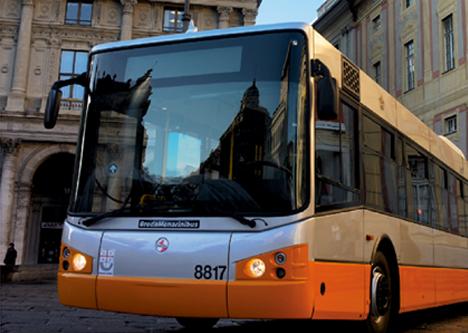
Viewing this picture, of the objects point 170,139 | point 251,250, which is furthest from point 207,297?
point 170,139

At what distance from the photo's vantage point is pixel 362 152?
6.03 meters

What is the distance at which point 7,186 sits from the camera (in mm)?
27406

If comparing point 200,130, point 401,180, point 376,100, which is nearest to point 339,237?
point 200,130

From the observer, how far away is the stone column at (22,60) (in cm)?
2803

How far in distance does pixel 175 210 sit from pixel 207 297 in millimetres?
759

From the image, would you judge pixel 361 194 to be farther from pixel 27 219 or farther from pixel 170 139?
pixel 27 219

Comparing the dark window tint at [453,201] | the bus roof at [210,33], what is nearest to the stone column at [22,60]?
the dark window tint at [453,201]

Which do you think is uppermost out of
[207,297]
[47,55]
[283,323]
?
[47,55]

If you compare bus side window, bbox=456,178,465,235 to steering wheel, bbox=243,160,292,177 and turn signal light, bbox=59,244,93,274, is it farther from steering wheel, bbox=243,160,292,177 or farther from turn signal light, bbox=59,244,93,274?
turn signal light, bbox=59,244,93,274

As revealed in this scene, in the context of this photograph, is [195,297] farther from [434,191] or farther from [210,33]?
[434,191]

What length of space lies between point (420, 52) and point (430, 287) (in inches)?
832

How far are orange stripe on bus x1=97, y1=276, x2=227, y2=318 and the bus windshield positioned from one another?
0.59m

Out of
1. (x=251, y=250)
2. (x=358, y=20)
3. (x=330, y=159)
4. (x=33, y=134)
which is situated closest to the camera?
(x=251, y=250)

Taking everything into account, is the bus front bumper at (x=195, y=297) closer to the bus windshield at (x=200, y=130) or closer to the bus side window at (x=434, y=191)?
the bus windshield at (x=200, y=130)
